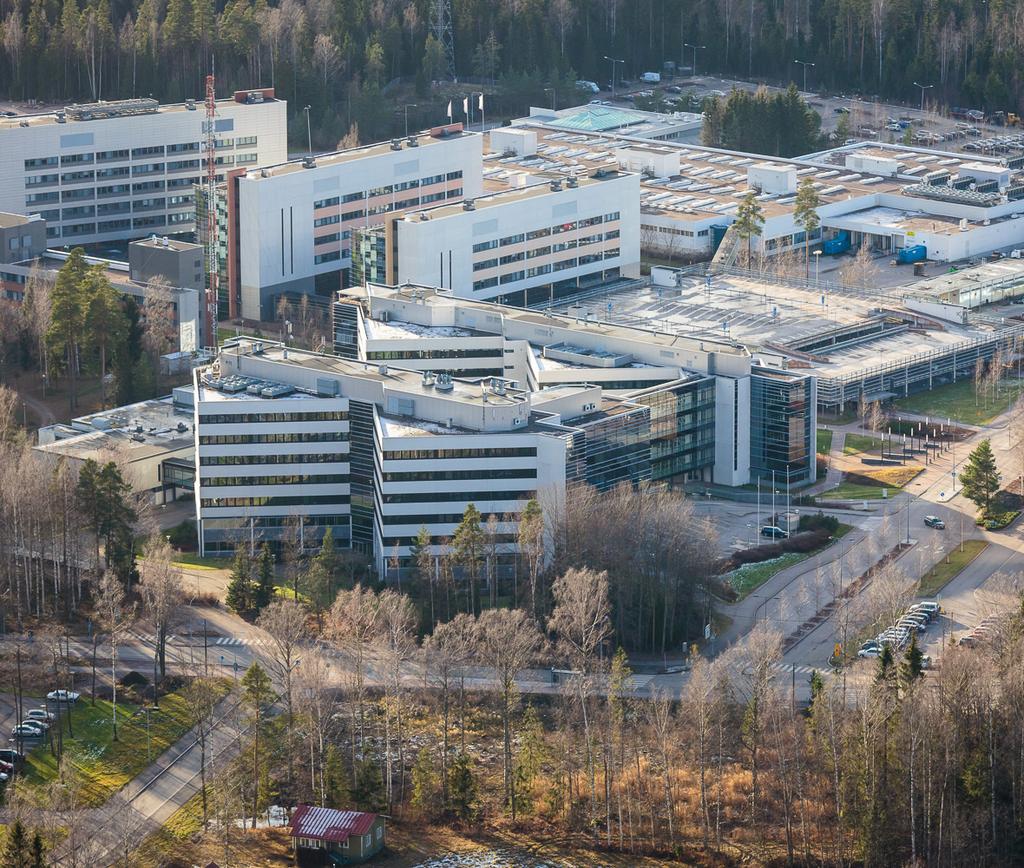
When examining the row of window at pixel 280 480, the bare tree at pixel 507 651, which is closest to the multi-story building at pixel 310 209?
the row of window at pixel 280 480

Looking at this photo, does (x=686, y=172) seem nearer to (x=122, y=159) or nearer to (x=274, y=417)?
(x=122, y=159)

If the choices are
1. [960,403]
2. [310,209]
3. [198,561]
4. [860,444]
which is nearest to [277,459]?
[198,561]

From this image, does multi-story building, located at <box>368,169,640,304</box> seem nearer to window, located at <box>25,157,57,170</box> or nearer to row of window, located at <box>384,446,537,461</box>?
window, located at <box>25,157,57,170</box>

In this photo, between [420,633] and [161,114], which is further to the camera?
[161,114]

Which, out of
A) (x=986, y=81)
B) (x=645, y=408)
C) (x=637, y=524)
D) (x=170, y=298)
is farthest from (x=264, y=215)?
(x=986, y=81)

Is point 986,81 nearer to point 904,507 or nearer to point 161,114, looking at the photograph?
point 161,114

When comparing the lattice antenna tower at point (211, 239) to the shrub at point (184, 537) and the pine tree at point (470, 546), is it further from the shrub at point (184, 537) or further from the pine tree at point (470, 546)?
the pine tree at point (470, 546)

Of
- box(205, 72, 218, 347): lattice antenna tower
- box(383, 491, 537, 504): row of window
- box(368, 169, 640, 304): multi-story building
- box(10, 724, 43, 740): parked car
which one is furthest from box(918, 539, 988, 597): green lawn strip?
box(205, 72, 218, 347): lattice antenna tower
